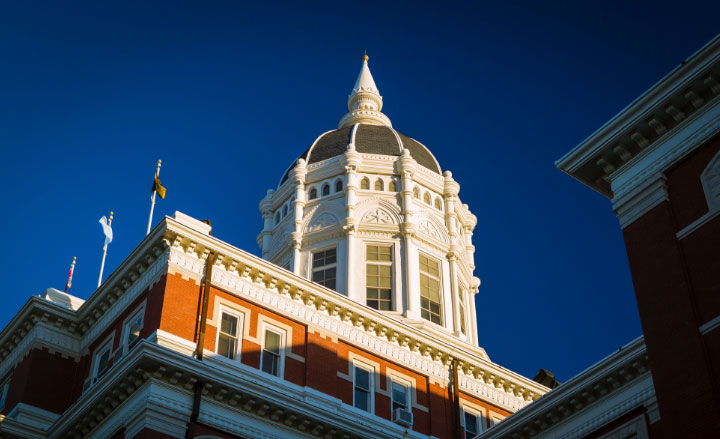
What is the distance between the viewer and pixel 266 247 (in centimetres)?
5478

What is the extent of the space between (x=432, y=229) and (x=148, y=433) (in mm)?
24801

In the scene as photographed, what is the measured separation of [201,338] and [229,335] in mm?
1584

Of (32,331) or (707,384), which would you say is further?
(32,331)

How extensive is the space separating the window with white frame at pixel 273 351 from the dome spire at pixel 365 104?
1036 inches

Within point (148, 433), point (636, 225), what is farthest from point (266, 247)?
point (636, 225)

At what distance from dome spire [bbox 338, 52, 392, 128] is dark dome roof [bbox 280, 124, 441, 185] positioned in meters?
2.83

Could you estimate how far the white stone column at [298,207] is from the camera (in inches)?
2000

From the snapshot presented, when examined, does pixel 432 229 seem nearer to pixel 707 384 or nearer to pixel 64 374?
pixel 64 374

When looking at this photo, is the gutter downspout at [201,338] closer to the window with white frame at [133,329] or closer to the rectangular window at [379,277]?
the window with white frame at [133,329]

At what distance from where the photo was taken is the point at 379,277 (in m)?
49.0

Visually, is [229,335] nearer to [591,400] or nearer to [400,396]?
[400,396]

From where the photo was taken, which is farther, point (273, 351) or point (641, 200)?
point (273, 351)

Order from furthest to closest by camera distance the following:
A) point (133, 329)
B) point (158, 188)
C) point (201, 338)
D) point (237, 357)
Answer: point (158, 188)
point (133, 329)
point (237, 357)
point (201, 338)

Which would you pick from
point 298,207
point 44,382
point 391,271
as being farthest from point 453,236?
point 44,382
